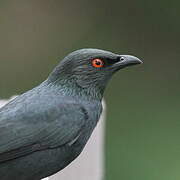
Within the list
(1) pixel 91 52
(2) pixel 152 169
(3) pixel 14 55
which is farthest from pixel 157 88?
(1) pixel 91 52

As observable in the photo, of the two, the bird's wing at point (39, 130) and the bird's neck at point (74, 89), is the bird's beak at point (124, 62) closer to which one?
the bird's neck at point (74, 89)

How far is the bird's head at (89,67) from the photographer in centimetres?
396

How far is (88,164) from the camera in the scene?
181 inches

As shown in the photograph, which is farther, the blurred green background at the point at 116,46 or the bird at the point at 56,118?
the blurred green background at the point at 116,46

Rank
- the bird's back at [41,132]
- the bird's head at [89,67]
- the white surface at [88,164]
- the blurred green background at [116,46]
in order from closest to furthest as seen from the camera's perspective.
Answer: the bird's back at [41,132] < the bird's head at [89,67] < the white surface at [88,164] < the blurred green background at [116,46]

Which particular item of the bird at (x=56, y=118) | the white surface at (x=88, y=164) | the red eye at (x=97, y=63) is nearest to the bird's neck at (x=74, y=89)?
the bird at (x=56, y=118)

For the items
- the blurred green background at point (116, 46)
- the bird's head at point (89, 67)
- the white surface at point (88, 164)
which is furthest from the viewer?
the blurred green background at point (116, 46)

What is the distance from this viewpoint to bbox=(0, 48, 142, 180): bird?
379 cm

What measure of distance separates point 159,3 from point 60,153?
7.54 meters

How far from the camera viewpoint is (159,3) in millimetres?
11086

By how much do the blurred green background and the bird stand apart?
4.53m

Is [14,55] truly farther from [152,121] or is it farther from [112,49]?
[152,121]

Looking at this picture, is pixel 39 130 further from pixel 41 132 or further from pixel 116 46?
pixel 116 46

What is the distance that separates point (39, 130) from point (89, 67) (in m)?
0.47
